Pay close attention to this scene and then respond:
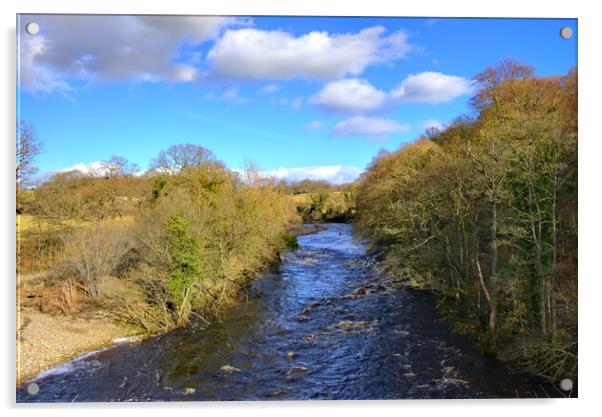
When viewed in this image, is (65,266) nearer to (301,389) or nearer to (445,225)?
(301,389)

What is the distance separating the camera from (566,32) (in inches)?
252

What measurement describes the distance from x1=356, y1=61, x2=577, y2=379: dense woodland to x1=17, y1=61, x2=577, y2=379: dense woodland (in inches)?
1.6

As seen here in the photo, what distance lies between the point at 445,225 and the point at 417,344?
156 inches

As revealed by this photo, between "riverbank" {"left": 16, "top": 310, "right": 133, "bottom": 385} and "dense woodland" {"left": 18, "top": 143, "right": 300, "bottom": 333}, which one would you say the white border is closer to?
"dense woodland" {"left": 18, "top": 143, "right": 300, "bottom": 333}

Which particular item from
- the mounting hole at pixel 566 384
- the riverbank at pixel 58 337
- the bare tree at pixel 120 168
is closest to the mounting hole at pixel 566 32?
the mounting hole at pixel 566 384

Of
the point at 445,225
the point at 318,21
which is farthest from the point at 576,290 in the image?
the point at 445,225

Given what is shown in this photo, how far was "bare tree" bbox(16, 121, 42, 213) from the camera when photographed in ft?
21.2

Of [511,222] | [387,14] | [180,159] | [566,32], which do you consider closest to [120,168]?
[180,159]

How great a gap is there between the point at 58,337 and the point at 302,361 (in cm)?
591

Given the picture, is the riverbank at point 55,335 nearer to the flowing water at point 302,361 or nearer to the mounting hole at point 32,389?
the flowing water at point 302,361

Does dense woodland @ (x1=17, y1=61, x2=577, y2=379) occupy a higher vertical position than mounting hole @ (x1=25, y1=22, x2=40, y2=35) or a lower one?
lower

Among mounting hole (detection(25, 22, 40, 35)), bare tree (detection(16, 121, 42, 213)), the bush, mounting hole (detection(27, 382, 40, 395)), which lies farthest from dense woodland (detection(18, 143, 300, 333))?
mounting hole (detection(25, 22, 40, 35))

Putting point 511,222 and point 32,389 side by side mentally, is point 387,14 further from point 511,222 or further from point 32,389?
point 32,389

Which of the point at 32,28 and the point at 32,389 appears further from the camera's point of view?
the point at 32,389
